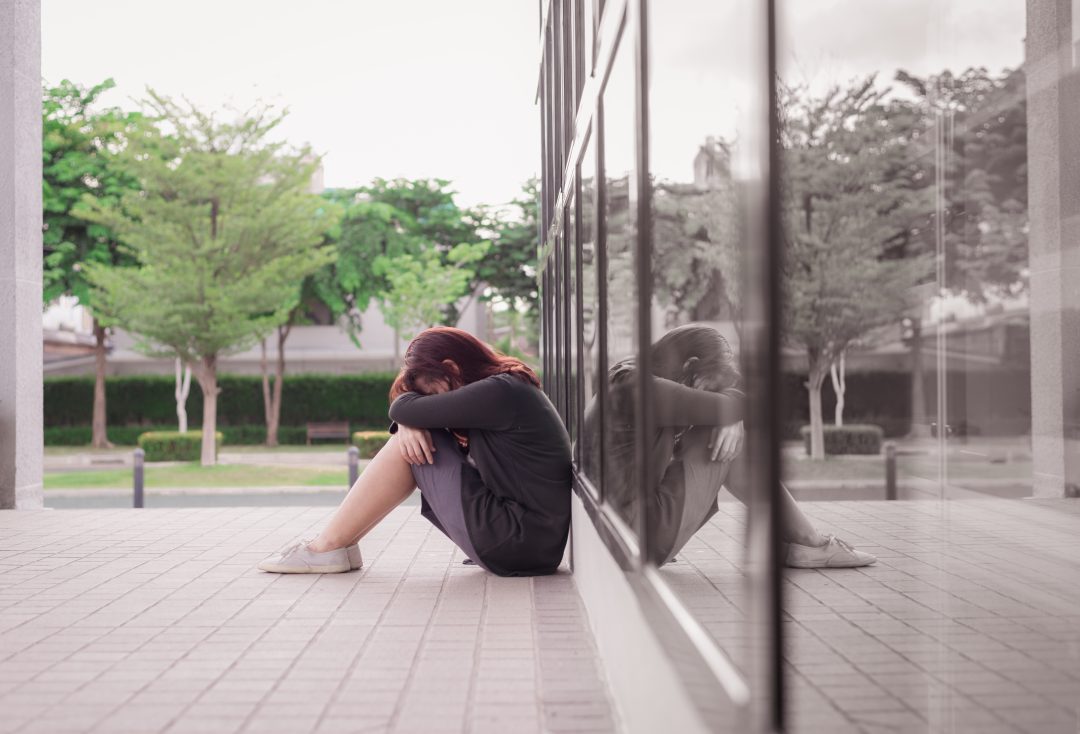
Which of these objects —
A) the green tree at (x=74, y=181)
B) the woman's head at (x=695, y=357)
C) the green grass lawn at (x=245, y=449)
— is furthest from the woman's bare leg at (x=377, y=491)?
the green tree at (x=74, y=181)

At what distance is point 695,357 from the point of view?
340cm

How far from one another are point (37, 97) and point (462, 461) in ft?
19.8

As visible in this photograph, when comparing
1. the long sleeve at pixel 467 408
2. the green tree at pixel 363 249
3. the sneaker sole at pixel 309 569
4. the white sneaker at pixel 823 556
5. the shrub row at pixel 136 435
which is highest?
the green tree at pixel 363 249

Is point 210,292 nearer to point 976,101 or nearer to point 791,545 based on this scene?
point 976,101

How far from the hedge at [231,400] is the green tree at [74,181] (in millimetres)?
3036

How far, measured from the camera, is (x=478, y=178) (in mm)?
29438

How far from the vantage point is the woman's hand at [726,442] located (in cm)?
398

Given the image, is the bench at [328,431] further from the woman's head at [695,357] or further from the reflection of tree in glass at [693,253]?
the reflection of tree in glass at [693,253]

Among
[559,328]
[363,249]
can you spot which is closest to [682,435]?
[559,328]

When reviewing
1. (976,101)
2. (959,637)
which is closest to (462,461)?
(959,637)

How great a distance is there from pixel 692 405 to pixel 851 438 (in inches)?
99.8

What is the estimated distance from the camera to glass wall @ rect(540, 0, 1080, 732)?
2.24 m

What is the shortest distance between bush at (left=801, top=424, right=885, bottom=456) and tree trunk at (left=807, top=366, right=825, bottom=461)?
27mm

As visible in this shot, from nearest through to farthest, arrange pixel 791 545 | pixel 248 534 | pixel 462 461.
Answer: pixel 791 545, pixel 462 461, pixel 248 534
